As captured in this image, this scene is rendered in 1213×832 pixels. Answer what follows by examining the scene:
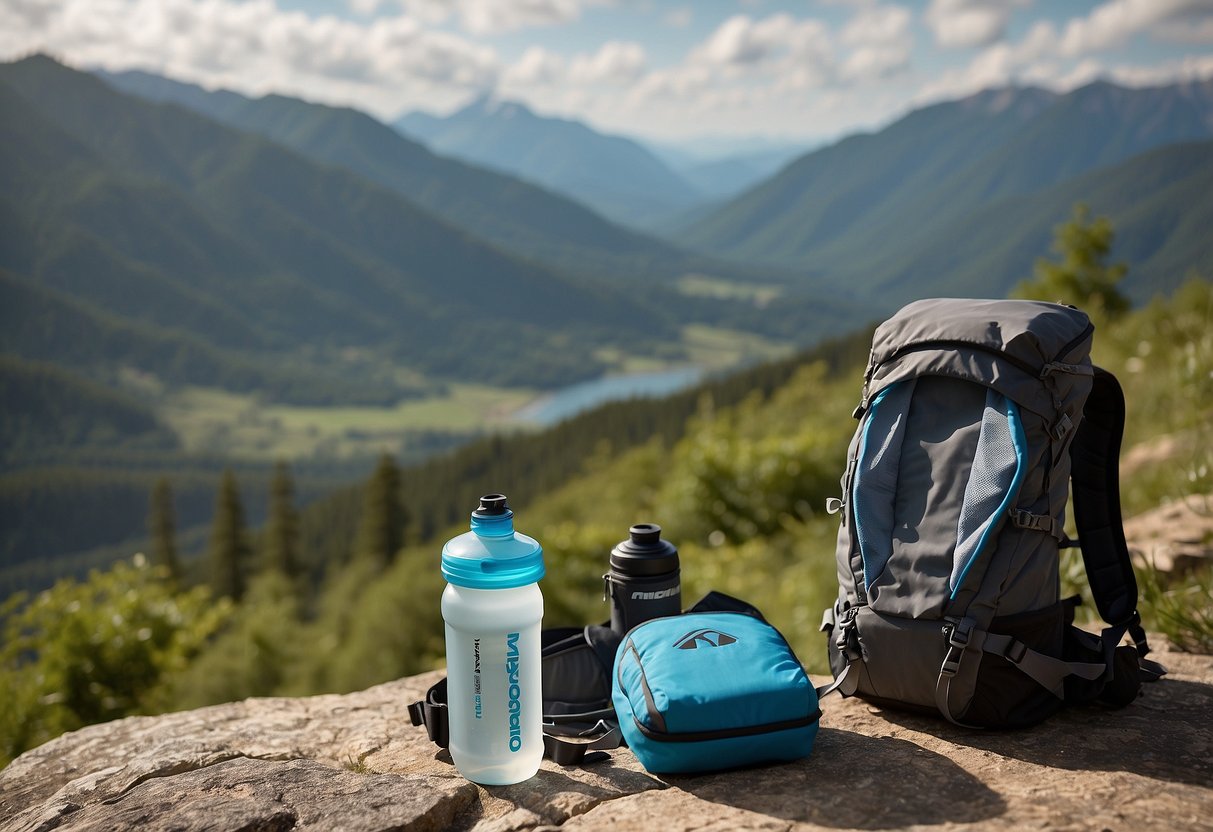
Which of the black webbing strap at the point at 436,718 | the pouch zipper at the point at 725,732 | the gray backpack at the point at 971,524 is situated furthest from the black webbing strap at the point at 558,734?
the gray backpack at the point at 971,524

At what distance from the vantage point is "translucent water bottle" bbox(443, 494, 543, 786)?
9.46 ft

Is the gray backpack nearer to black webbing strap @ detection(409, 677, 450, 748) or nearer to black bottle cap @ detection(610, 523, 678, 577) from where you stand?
black bottle cap @ detection(610, 523, 678, 577)

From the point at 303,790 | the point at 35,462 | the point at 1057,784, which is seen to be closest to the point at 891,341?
the point at 1057,784

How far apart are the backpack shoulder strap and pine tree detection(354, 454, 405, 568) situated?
55111 millimetres

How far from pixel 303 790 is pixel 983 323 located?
295 cm

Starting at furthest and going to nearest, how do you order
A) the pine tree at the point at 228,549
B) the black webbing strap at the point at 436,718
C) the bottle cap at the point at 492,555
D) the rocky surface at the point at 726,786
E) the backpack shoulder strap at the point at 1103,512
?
the pine tree at the point at 228,549 < the backpack shoulder strap at the point at 1103,512 < the black webbing strap at the point at 436,718 < the bottle cap at the point at 492,555 < the rocky surface at the point at 726,786

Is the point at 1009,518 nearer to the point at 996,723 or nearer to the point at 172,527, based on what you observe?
the point at 996,723

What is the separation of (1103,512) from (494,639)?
263cm

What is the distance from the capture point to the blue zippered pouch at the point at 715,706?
290 cm

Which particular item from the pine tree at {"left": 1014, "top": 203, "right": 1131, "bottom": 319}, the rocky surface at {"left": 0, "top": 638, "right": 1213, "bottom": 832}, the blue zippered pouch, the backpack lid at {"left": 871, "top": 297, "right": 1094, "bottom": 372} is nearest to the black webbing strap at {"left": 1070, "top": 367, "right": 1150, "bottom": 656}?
the rocky surface at {"left": 0, "top": 638, "right": 1213, "bottom": 832}

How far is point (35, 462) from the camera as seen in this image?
183000 millimetres

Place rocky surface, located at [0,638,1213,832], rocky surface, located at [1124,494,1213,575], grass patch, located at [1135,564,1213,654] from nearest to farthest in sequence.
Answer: rocky surface, located at [0,638,1213,832] → grass patch, located at [1135,564,1213,654] → rocky surface, located at [1124,494,1213,575]

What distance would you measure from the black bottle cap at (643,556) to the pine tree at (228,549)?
205 feet

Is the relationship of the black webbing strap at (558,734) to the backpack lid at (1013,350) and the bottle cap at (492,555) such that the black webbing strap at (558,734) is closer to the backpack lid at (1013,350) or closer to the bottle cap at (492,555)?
the bottle cap at (492,555)
